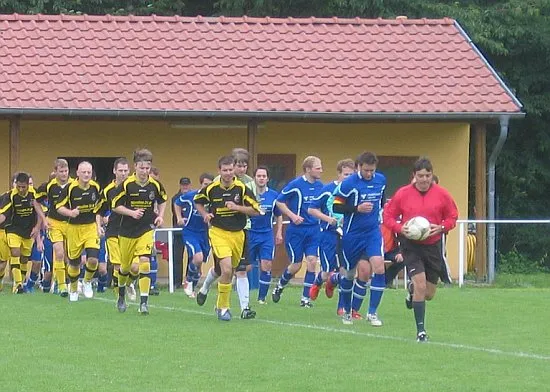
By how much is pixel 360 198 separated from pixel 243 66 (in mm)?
11000

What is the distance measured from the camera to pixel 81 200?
1905 centimetres

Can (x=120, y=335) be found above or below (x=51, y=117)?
below

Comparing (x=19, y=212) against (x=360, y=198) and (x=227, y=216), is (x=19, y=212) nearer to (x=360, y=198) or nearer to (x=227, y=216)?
(x=227, y=216)

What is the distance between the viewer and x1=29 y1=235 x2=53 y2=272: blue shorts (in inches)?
834

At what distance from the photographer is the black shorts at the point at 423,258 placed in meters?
13.9

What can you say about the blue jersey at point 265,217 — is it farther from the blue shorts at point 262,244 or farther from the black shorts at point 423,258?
the black shorts at point 423,258

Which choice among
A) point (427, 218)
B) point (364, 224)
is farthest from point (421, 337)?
point (364, 224)

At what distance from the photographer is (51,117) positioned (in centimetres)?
2403

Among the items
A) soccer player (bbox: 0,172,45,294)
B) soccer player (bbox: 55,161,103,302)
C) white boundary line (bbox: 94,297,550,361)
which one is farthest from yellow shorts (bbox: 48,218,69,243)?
white boundary line (bbox: 94,297,550,361)

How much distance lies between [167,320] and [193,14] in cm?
Answer: 1934

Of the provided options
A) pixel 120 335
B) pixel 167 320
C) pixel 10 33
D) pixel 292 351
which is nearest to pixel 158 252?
pixel 10 33

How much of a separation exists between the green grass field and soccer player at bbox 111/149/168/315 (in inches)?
21.4

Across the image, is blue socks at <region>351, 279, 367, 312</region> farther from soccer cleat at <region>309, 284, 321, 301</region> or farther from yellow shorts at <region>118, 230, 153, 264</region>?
yellow shorts at <region>118, 230, 153, 264</region>

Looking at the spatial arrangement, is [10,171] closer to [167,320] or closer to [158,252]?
[158,252]
